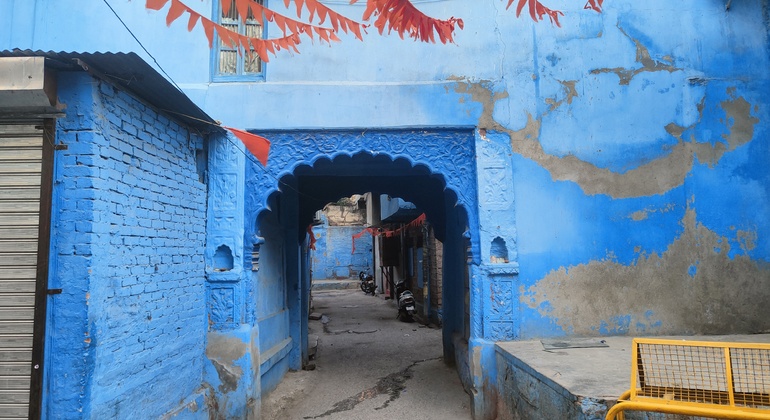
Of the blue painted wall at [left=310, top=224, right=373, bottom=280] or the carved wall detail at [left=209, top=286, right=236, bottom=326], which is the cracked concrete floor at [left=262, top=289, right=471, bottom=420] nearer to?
the carved wall detail at [left=209, top=286, right=236, bottom=326]

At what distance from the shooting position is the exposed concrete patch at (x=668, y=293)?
5.52m

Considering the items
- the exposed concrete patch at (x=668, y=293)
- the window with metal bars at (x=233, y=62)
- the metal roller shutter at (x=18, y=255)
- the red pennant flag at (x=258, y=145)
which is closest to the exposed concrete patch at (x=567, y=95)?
Answer: the exposed concrete patch at (x=668, y=293)

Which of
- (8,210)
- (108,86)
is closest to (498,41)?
(108,86)

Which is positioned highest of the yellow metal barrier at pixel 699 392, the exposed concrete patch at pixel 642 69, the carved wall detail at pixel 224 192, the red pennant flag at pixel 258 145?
the exposed concrete patch at pixel 642 69

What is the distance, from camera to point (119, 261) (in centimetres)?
370

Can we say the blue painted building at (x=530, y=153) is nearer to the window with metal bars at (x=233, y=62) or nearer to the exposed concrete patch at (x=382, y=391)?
the window with metal bars at (x=233, y=62)

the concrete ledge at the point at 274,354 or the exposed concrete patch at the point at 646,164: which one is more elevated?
the exposed concrete patch at the point at 646,164

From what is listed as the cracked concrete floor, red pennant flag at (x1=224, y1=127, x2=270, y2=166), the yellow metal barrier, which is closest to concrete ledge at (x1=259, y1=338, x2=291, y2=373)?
the cracked concrete floor

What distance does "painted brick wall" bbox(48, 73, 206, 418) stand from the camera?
3.29m

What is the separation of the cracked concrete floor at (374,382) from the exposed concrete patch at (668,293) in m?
1.74

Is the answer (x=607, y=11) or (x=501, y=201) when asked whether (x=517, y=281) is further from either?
(x=607, y=11)

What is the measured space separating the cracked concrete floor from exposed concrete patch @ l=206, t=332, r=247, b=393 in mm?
785

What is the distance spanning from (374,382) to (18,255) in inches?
203

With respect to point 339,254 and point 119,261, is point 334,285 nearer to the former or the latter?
point 339,254
